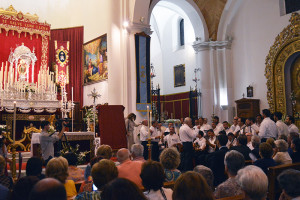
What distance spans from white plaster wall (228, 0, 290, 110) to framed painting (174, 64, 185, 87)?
3.93 metres

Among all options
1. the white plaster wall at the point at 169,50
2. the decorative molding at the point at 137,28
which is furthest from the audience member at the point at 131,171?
the white plaster wall at the point at 169,50

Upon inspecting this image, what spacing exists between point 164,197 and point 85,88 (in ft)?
42.1

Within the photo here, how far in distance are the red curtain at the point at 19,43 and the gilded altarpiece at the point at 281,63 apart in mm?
9919

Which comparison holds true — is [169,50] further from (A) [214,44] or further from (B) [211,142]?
(B) [211,142]

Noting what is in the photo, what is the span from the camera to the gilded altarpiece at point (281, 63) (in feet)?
42.6

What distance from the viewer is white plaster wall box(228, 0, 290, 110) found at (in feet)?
46.2

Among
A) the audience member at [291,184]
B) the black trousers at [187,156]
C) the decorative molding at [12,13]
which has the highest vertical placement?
the decorative molding at [12,13]

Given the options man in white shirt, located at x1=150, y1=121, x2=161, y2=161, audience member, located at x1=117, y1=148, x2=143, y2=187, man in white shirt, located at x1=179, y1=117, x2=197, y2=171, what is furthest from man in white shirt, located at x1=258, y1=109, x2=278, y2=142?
audience member, located at x1=117, y1=148, x2=143, y2=187

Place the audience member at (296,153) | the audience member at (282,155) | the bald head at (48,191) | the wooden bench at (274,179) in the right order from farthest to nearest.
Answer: the audience member at (282,155) → the audience member at (296,153) → the wooden bench at (274,179) → the bald head at (48,191)

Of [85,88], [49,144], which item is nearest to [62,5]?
[85,88]

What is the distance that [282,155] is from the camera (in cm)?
530

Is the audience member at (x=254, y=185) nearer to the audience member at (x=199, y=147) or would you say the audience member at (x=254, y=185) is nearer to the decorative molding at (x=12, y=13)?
the audience member at (x=199, y=147)

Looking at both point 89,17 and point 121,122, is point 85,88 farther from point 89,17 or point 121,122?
point 121,122

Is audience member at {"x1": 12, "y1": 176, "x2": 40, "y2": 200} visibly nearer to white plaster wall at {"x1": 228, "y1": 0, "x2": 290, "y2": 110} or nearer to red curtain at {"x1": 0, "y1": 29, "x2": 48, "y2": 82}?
red curtain at {"x1": 0, "y1": 29, "x2": 48, "y2": 82}
